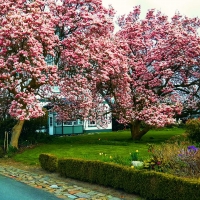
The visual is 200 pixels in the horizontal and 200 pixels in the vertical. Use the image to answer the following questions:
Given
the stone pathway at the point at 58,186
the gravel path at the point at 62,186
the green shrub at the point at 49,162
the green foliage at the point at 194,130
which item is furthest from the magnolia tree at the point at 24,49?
the green foliage at the point at 194,130

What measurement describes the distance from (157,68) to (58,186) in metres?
15.5

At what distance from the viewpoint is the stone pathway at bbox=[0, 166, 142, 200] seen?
10180mm

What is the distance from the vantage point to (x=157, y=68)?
25.1 metres

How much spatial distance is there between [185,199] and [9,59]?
14.0 meters

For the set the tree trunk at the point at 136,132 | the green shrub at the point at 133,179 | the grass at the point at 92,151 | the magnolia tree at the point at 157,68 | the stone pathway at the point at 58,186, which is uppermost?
the magnolia tree at the point at 157,68

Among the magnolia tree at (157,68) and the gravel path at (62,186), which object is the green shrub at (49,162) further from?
the magnolia tree at (157,68)

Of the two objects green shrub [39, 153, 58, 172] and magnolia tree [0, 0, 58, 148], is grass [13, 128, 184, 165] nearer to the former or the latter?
green shrub [39, 153, 58, 172]

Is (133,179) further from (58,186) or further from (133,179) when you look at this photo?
(58,186)

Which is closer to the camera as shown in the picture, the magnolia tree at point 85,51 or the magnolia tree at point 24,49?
the magnolia tree at point 24,49

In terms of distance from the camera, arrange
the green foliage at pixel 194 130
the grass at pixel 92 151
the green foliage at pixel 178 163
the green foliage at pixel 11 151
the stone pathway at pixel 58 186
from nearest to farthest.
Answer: the green foliage at pixel 178 163 < the stone pathway at pixel 58 186 < the grass at pixel 92 151 < the green foliage at pixel 194 130 < the green foliage at pixel 11 151

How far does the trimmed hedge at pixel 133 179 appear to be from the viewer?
863 cm

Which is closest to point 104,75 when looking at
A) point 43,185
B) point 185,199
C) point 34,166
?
point 34,166

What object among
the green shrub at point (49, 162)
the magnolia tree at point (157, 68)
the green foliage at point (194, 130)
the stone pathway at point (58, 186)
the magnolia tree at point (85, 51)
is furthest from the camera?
the magnolia tree at point (157, 68)

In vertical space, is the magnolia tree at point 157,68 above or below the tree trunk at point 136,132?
above
